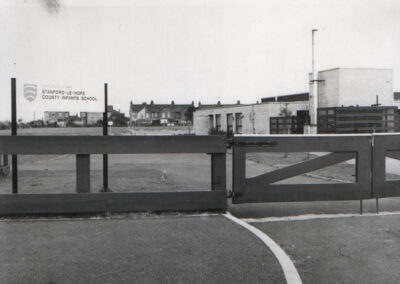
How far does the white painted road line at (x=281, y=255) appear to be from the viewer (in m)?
4.02

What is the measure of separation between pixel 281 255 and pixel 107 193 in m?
2.69

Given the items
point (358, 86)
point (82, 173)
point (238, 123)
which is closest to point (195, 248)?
point (82, 173)

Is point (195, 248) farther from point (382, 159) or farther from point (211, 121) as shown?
point (211, 121)

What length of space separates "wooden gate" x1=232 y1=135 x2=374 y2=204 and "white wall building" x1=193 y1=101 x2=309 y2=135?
31296 mm

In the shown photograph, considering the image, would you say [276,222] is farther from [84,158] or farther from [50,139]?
[50,139]

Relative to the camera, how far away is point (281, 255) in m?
4.60

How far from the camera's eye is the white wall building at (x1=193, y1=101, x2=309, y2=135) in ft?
127

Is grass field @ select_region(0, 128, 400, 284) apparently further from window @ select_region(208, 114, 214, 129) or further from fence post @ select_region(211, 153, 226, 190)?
window @ select_region(208, 114, 214, 129)

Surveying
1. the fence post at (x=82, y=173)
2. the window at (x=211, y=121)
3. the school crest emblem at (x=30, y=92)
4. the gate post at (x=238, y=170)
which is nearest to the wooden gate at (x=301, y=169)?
the gate post at (x=238, y=170)

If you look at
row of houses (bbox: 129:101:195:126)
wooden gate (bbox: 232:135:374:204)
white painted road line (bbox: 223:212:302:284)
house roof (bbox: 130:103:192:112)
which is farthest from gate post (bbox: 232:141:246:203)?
house roof (bbox: 130:103:192:112)

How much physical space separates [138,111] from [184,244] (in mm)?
155168

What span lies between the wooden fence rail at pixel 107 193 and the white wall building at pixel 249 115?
105 feet

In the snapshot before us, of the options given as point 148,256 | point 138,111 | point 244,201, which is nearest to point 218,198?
point 244,201

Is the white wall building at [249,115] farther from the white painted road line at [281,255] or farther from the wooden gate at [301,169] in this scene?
the white painted road line at [281,255]
